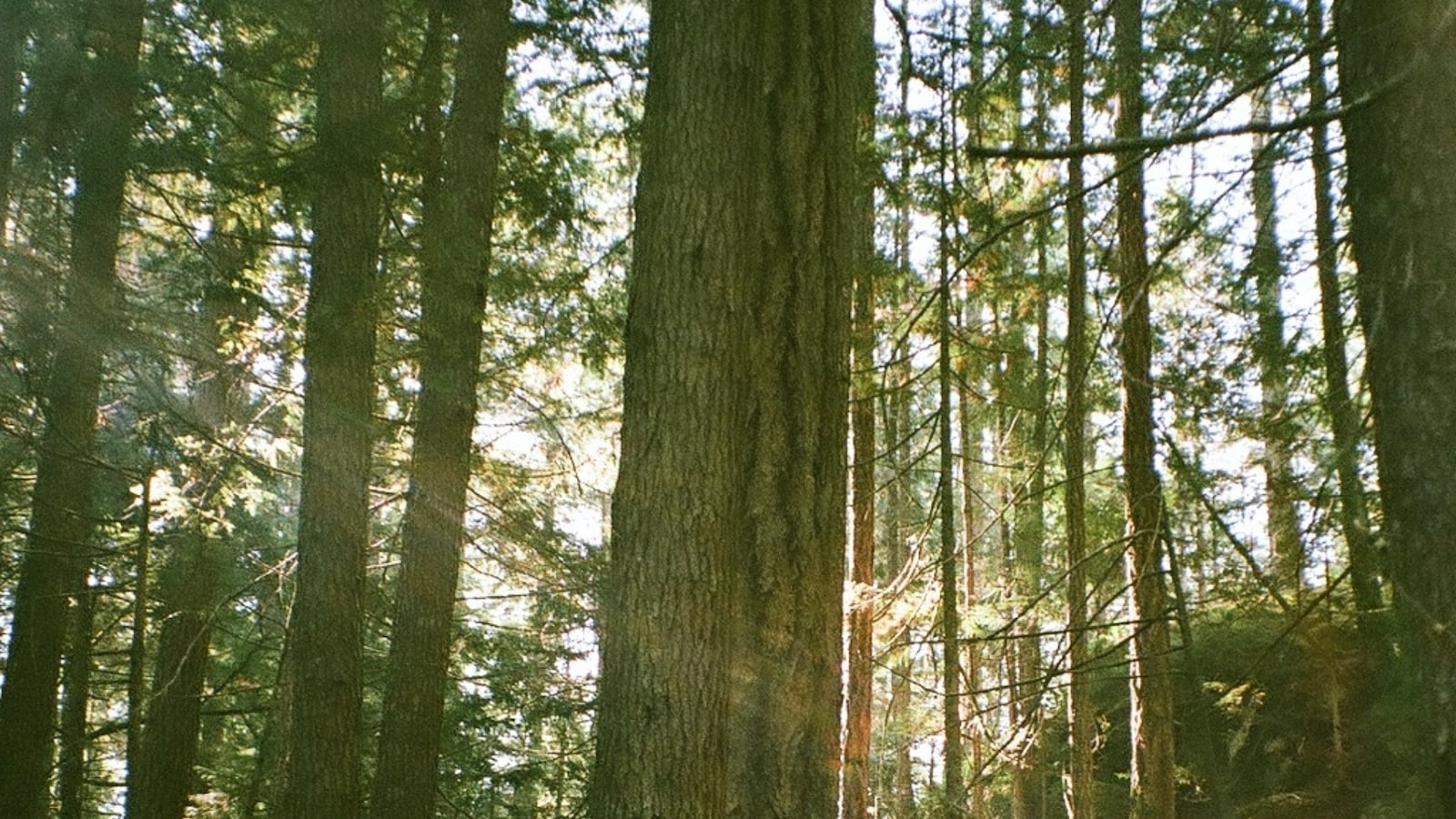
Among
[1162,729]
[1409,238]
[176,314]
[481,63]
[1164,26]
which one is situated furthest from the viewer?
[176,314]

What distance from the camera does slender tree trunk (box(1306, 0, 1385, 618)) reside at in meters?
3.79

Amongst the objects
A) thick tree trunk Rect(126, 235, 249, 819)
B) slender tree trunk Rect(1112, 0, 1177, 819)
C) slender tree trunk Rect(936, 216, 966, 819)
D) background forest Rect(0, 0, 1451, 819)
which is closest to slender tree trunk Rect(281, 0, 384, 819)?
background forest Rect(0, 0, 1451, 819)

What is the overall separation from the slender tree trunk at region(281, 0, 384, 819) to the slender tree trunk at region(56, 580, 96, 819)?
225cm

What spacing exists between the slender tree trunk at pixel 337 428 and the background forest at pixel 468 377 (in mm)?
21

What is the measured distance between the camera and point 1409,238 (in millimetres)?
3188

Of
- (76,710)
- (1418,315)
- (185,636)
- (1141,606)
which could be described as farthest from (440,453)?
(1418,315)

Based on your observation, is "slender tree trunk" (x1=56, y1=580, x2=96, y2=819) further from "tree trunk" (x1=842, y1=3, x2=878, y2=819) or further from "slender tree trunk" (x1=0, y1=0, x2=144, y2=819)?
"tree trunk" (x1=842, y1=3, x2=878, y2=819)

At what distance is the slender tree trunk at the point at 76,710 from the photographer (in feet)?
28.2

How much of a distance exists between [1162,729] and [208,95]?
29.2 ft

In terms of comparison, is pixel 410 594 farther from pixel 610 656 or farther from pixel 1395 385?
pixel 1395 385

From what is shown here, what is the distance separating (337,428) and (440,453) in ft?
3.43

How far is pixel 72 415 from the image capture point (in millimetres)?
8195

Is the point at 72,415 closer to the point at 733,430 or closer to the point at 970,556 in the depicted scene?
the point at 733,430

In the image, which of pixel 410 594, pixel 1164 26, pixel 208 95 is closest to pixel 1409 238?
pixel 1164 26
